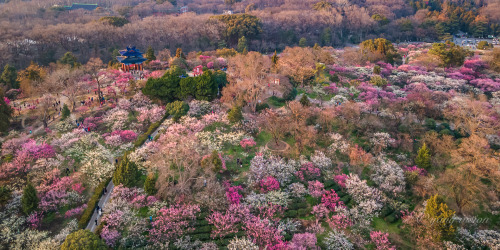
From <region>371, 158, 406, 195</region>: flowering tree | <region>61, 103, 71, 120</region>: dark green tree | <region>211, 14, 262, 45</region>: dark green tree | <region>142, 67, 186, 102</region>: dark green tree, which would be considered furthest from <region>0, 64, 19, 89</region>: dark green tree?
<region>371, 158, 406, 195</region>: flowering tree

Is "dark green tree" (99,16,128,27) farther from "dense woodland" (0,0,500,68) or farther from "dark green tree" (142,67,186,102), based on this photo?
"dark green tree" (142,67,186,102)

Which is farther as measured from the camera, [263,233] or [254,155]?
[254,155]

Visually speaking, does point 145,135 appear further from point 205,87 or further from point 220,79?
point 220,79

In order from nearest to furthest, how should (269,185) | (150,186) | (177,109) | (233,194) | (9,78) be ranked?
(233,194)
(150,186)
(269,185)
(177,109)
(9,78)

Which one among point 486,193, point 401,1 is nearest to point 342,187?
point 486,193

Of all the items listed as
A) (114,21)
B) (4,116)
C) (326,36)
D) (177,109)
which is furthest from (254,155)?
(326,36)

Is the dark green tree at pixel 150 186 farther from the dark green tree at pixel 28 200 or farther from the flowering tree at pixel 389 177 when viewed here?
the flowering tree at pixel 389 177

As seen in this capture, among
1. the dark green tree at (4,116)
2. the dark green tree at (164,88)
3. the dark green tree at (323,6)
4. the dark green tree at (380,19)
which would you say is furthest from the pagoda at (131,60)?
the dark green tree at (380,19)
